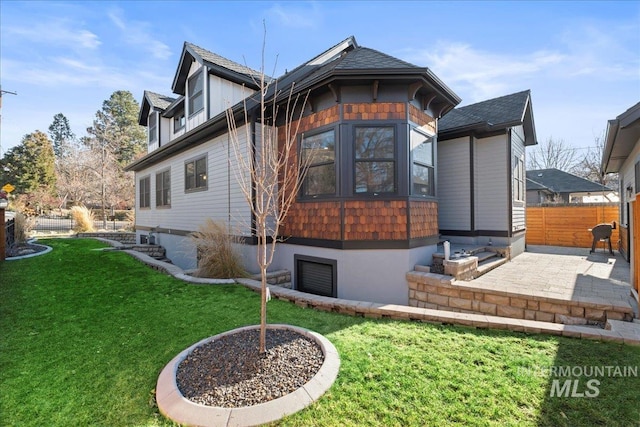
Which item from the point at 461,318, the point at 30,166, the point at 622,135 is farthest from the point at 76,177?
the point at 622,135

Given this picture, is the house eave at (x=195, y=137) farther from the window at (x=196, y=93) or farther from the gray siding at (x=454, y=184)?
the gray siding at (x=454, y=184)

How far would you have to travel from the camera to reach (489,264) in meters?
6.68

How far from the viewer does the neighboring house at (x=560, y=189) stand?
18.4m


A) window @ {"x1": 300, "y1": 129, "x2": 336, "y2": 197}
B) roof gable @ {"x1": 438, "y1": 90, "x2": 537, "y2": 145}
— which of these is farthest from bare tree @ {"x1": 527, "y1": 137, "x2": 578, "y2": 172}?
window @ {"x1": 300, "y1": 129, "x2": 336, "y2": 197}

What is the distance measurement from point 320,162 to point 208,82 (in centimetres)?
593

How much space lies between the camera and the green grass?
7.06 feet

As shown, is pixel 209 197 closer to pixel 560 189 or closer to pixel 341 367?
pixel 341 367

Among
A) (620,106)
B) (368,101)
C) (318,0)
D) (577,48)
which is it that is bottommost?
(368,101)

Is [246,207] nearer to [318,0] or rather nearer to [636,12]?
[318,0]

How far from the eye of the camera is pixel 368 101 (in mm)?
5695

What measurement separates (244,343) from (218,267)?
11.6ft

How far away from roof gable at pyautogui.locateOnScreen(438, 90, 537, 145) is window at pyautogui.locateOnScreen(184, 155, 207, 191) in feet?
23.3

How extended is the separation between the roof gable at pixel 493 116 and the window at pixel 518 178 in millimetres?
1153

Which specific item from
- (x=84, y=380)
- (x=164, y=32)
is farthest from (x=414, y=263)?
(x=164, y=32)
